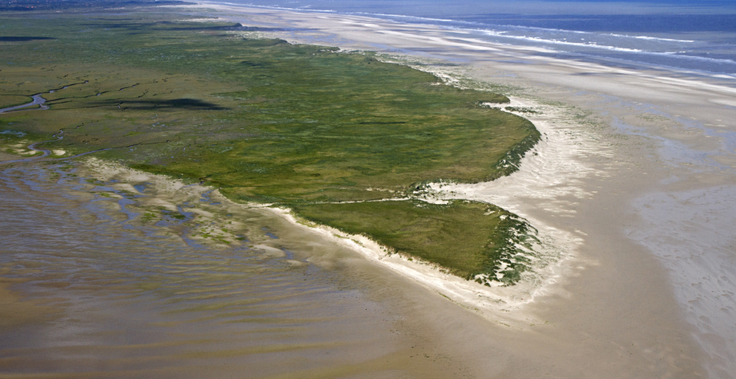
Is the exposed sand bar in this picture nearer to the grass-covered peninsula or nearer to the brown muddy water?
the grass-covered peninsula

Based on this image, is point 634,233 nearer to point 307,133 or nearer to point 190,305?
point 190,305

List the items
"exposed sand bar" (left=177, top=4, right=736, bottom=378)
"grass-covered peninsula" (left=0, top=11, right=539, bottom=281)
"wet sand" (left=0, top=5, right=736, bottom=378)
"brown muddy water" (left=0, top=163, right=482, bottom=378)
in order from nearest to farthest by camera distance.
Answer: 1. "brown muddy water" (left=0, top=163, right=482, bottom=378)
2. "wet sand" (left=0, top=5, right=736, bottom=378)
3. "exposed sand bar" (left=177, top=4, right=736, bottom=378)
4. "grass-covered peninsula" (left=0, top=11, right=539, bottom=281)

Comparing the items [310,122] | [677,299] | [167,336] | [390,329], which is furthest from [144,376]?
[310,122]

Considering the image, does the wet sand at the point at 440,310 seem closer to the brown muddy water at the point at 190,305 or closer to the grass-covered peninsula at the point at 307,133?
the brown muddy water at the point at 190,305

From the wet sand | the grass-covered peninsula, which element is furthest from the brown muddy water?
the grass-covered peninsula

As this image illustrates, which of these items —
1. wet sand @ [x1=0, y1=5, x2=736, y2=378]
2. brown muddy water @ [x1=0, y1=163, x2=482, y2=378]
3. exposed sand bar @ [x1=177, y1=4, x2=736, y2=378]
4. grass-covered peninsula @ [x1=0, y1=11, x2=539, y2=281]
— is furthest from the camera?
grass-covered peninsula @ [x1=0, y1=11, x2=539, y2=281]

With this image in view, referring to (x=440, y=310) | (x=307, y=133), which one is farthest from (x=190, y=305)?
(x=307, y=133)
